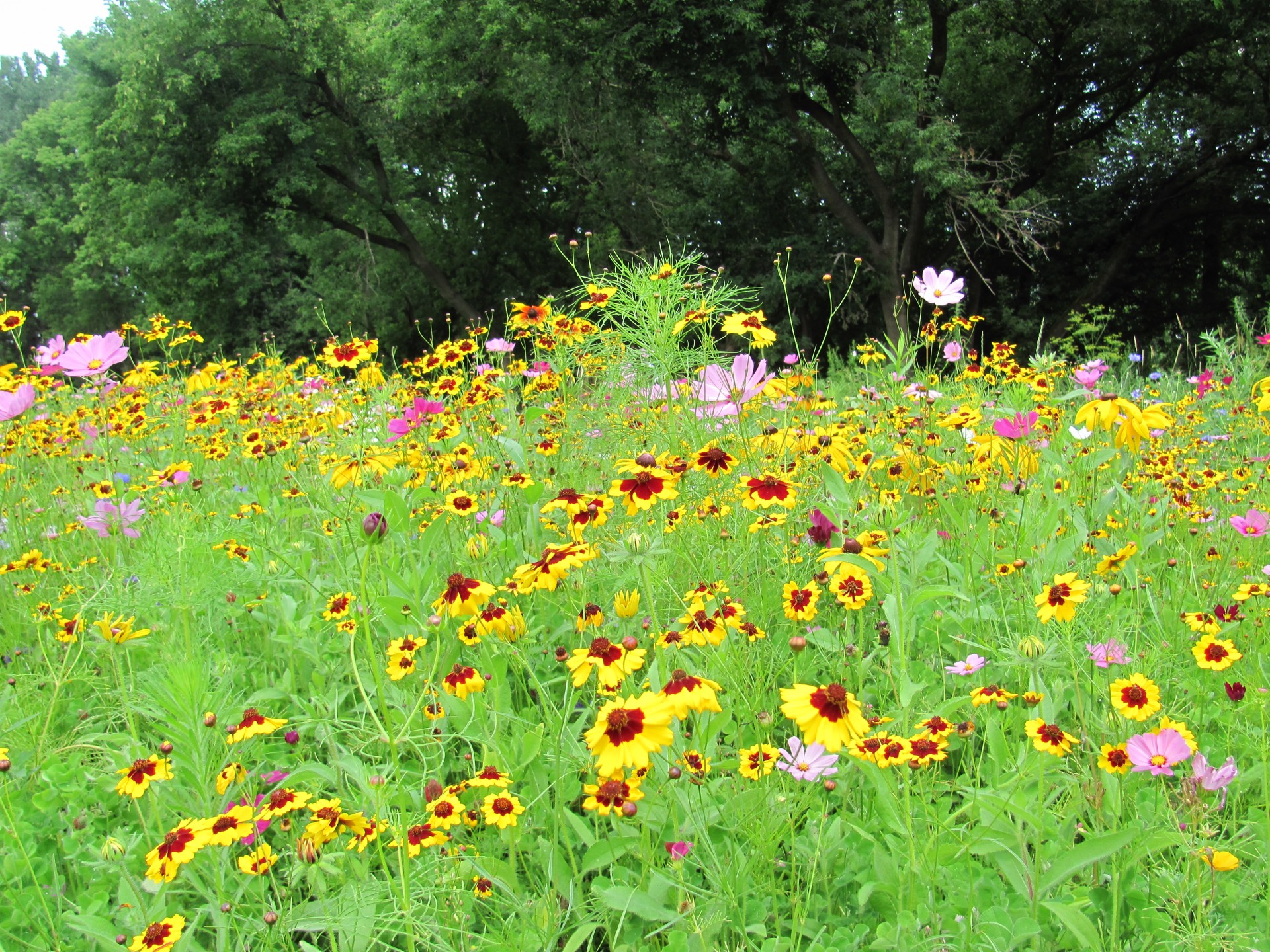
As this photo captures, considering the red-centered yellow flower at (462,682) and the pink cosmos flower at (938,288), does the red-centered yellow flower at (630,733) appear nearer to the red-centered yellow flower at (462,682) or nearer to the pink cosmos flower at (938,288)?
the red-centered yellow flower at (462,682)

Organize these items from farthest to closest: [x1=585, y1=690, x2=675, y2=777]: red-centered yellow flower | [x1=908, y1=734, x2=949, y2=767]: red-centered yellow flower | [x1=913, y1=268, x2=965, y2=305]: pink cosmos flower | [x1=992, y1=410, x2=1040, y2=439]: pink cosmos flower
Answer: [x1=913, y1=268, x2=965, y2=305]: pink cosmos flower, [x1=992, y1=410, x2=1040, y2=439]: pink cosmos flower, [x1=908, y1=734, x2=949, y2=767]: red-centered yellow flower, [x1=585, y1=690, x2=675, y2=777]: red-centered yellow flower

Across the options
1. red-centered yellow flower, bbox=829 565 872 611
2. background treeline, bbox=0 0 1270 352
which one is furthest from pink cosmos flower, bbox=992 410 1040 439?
background treeline, bbox=0 0 1270 352

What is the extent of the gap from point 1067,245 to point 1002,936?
1546 cm

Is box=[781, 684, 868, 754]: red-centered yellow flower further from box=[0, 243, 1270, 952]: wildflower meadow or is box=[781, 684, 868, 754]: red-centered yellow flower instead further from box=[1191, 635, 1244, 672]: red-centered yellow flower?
box=[1191, 635, 1244, 672]: red-centered yellow flower

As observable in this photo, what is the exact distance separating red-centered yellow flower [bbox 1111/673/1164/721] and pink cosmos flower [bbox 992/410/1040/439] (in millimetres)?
880

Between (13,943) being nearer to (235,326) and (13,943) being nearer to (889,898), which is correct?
(889,898)

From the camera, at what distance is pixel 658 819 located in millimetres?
1204

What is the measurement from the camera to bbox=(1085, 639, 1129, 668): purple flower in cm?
118

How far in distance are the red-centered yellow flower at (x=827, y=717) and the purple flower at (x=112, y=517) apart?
6.18 ft

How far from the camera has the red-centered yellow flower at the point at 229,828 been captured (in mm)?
995

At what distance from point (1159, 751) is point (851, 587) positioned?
540 millimetres

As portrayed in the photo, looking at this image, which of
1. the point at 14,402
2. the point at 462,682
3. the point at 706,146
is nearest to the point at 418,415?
the point at 14,402

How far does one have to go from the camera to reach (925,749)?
1019 mm

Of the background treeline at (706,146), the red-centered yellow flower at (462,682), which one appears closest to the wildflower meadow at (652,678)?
the red-centered yellow flower at (462,682)
